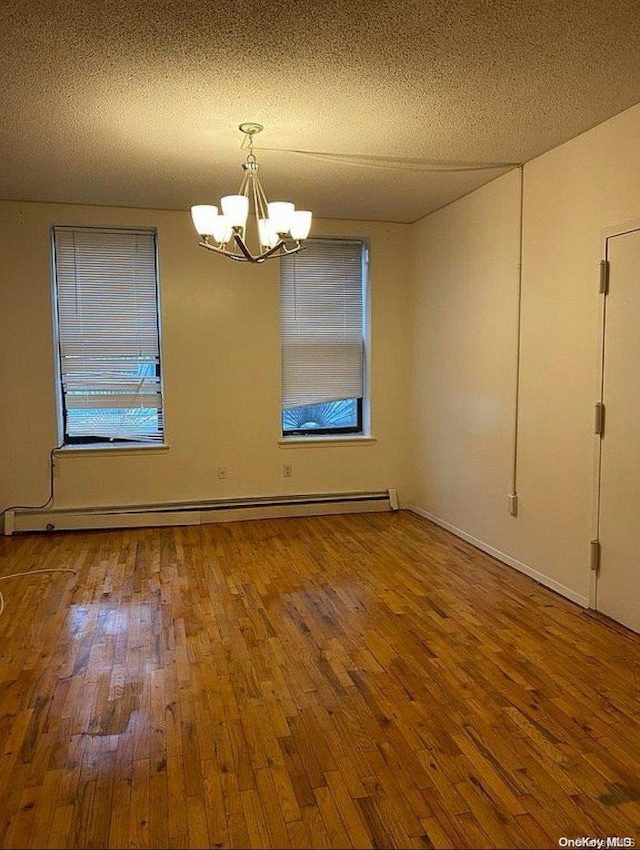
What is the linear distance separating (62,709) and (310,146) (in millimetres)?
3079

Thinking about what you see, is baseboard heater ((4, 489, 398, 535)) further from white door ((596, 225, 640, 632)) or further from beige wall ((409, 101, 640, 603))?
white door ((596, 225, 640, 632))

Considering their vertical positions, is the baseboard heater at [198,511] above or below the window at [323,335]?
below

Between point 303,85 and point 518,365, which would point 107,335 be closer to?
point 303,85

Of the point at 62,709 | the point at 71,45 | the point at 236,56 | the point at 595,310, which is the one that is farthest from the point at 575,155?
the point at 62,709

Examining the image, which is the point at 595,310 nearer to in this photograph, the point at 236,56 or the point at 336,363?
the point at 236,56

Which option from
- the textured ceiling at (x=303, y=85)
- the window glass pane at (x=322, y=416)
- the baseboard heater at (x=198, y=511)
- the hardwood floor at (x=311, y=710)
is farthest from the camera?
the window glass pane at (x=322, y=416)

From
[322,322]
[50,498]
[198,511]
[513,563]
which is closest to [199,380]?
[198,511]

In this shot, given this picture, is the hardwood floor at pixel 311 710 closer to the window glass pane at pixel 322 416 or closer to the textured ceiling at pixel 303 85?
the window glass pane at pixel 322 416

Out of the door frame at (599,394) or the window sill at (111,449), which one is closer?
the door frame at (599,394)

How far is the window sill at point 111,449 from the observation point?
5008mm

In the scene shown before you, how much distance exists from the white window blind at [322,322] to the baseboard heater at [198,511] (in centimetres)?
90

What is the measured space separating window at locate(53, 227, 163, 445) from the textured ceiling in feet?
2.95

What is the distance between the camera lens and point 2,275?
15.6ft

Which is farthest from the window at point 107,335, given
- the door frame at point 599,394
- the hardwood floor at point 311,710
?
the door frame at point 599,394
